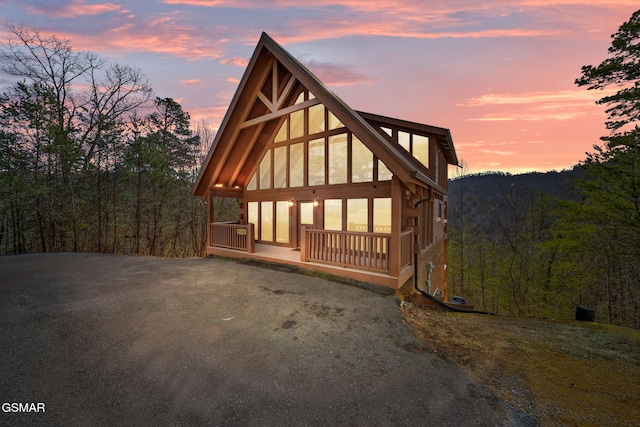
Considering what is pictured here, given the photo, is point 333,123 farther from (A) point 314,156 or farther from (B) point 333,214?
(B) point 333,214

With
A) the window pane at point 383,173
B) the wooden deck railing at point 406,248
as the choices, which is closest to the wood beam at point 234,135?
the window pane at point 383,173

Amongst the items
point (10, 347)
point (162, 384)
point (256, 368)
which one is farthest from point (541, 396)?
point (10, 347)

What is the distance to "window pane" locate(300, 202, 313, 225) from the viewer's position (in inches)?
416

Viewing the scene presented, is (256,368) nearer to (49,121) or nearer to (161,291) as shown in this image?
(161,291)

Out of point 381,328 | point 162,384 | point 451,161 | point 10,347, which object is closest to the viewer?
point 162,384

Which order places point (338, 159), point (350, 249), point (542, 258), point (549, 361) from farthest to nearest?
1. point (542, 258)
2. point (338, 159)
3. point (350, 249)
4. point (549, 361)

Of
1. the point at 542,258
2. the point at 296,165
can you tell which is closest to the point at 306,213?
the point at 296,165

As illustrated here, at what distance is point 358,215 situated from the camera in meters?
9.52

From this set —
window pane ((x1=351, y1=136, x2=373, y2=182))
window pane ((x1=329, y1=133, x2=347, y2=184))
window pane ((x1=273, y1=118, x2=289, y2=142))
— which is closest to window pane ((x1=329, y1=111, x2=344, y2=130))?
window pane ((x1=329, y1=133, x2=347, y2=184))

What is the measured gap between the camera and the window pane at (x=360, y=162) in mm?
9297

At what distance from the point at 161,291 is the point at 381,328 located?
17.1 feet

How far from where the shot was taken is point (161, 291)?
594cm

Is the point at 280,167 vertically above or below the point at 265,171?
above

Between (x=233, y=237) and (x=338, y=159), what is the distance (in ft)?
17.6
